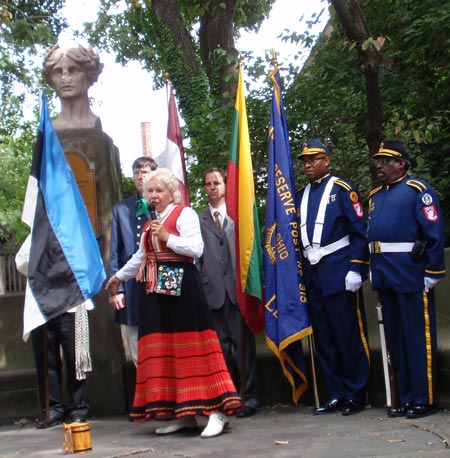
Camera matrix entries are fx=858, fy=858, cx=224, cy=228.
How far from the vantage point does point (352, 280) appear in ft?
21.0

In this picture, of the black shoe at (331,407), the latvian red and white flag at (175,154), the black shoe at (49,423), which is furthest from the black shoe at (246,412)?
the latvian red and white flag at (175,154)

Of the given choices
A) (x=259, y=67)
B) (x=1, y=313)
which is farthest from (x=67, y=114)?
(x=259, y=67)

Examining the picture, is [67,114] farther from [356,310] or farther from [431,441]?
[431,441]

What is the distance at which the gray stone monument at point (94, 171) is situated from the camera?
7551mm

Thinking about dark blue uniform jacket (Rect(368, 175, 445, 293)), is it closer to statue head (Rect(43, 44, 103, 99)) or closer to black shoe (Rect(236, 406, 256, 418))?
black shoe (Rect(236, 406, 256, 418))

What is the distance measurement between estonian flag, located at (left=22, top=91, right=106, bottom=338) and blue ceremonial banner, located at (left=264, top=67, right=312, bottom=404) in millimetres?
1377

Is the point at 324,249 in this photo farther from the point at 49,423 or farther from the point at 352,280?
the point at 49,423

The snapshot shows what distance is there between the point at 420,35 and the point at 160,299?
5.73 m

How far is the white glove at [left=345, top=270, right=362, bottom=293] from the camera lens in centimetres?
641

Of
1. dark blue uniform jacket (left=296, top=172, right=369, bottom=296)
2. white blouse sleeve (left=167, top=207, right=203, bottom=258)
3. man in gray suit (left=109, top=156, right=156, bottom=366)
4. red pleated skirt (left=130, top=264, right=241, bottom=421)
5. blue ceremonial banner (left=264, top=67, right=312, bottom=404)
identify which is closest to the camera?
white blouse sleeve (left=167, top=207, right=203, bottom=258)

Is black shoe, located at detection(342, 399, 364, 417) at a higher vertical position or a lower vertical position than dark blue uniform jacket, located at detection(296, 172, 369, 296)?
lower

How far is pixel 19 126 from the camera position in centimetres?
2555

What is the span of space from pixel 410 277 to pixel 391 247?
0.27 meters

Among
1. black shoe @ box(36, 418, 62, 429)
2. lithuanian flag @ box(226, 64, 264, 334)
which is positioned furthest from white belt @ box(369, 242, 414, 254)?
black shoe @ box(36, 418, 62, 429)
